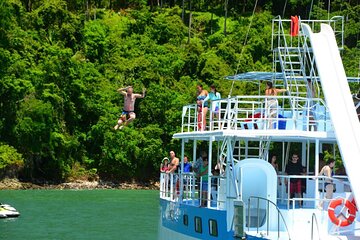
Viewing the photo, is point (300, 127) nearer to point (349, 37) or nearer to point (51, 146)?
point (51, 146)

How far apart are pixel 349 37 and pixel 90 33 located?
25727 mm

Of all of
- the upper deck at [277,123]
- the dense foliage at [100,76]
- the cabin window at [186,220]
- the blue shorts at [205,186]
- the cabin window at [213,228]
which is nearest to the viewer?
the upper deck at [277,123]

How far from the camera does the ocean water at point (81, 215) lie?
44.1m

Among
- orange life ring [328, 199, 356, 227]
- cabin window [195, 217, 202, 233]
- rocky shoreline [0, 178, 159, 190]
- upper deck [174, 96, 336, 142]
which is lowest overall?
cabin window [195, 217, 202, 233]

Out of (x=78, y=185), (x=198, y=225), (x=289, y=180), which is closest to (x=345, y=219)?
(x=289, y=180)

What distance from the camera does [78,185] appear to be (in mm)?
79500

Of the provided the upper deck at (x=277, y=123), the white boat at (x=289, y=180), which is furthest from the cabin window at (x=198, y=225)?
the upper deck at (x=277, y=123)

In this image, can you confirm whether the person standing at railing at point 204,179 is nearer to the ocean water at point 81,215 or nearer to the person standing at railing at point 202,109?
the person standing at railing at point 202,109

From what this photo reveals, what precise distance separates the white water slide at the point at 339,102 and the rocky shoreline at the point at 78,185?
5793 centimetres

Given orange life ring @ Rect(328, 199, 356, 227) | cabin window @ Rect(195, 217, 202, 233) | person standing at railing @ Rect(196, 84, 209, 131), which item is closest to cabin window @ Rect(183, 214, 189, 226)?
cabin window @ Rect(195, 217, 202, 233)

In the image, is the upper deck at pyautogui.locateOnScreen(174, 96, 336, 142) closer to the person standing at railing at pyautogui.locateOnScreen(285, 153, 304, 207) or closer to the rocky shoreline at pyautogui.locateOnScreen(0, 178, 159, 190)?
the person standing at railing at pyautogui.locateOnScreen(285, 153, 304, 207)

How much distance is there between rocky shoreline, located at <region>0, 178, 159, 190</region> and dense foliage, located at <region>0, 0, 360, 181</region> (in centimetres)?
94

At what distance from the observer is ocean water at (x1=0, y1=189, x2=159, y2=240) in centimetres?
4406

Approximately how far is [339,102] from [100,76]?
7355cm
